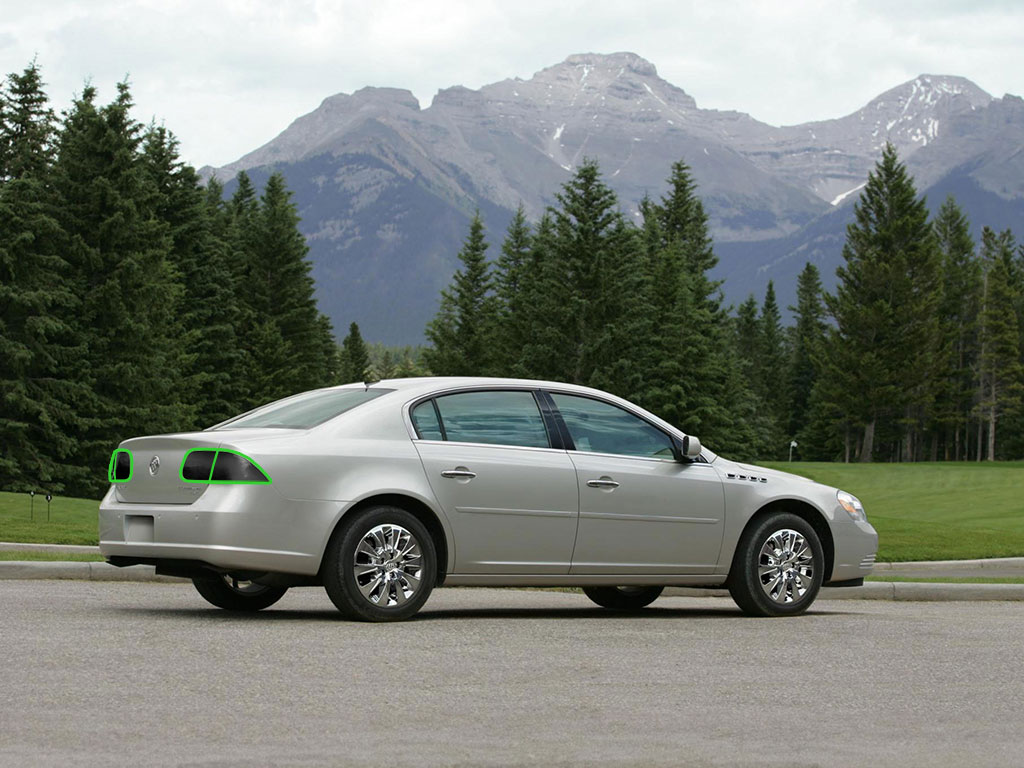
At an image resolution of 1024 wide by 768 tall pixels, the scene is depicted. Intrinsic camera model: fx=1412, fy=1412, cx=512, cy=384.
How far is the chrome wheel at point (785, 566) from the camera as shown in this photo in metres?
10.8

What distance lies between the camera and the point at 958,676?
7.84 meters

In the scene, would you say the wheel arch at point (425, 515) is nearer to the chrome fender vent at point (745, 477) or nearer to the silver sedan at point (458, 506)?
the silver sedan at point (458, 506)

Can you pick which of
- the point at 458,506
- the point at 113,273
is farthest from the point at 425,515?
the point at 113,273

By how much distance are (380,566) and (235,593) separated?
166 cm

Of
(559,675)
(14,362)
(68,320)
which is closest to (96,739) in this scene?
(559,675)

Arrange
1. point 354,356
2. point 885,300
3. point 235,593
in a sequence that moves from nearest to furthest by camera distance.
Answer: point 235,593 < point 885,300 < point 354,356

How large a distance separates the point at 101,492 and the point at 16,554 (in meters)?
33.9

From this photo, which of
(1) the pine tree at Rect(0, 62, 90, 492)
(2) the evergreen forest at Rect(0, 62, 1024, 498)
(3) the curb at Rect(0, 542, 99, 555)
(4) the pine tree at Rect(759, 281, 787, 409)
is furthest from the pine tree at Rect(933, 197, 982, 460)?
(3) the curb at Rect(0, 542, 99, 555)

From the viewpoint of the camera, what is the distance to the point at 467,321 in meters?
86.8

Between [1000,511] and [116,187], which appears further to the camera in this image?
[116,187]

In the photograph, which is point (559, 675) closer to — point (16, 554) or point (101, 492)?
point (16, 554)

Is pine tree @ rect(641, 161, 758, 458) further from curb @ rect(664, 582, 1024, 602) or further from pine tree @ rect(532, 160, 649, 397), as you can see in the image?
curb @ rect(664, 582, 1024, 602)

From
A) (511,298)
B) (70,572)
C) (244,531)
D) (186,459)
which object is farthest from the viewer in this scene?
(511,298)

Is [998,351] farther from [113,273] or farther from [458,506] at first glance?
[458,506]
